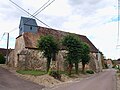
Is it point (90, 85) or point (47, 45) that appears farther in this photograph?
point (47, 45)

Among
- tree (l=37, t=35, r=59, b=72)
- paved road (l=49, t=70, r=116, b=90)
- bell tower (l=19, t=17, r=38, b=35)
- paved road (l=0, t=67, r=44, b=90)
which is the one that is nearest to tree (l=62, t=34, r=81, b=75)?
tree (l=37, t=35, r=59, b=72)

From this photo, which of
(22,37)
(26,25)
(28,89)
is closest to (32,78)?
(28,89)

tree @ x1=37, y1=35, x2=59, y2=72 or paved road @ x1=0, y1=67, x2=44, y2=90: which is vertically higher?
tree @ x1=37, y1=35, x2=59, y2=72

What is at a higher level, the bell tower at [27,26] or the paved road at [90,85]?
the bell tower at [27,26]

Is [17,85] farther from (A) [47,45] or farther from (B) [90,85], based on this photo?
(A) [47,45]

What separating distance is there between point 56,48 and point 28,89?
1693 cm

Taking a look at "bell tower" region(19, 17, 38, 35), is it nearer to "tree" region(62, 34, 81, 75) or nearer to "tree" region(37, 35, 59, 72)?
"tree" region(37, 35, 59, 72)

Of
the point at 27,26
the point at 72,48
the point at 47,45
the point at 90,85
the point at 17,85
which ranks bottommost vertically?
the point at 90,85

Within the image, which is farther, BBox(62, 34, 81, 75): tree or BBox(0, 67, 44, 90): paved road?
BBox(62, 34, 81, 75): tree

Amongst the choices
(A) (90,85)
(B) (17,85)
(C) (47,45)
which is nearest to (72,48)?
(C) (47,45)

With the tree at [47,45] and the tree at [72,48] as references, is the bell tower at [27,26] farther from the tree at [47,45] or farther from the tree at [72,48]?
the tree at [72,48]

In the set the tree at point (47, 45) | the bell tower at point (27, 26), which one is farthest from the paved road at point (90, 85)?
the bell tower at point (27, 26)

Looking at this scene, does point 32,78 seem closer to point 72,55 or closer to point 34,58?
point 72,55

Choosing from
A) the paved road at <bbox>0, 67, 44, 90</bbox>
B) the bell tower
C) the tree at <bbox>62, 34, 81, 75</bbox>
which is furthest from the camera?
the bell tower
